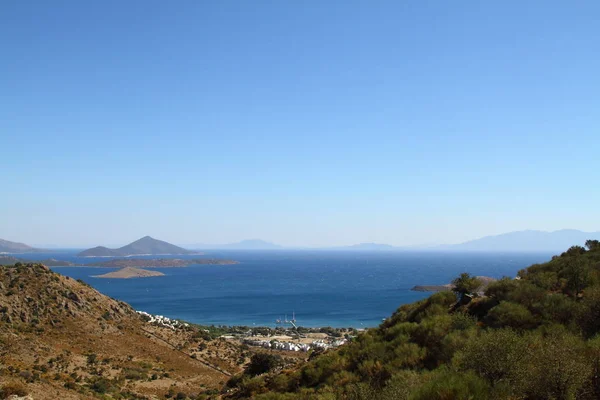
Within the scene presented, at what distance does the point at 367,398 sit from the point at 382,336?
1146 centimetres

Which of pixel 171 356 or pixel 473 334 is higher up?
pixel 473 334

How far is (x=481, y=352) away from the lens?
12.1 meters

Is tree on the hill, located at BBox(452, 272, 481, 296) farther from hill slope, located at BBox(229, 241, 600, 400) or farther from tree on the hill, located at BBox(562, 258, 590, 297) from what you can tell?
tree on the hill, located at BBox(562, 258, 590, 297)

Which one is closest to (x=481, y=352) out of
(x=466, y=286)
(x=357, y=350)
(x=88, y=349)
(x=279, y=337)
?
(x=357, y=350)

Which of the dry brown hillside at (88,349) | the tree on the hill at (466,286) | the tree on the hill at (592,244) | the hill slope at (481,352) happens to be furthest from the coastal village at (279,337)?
the tree on the hill at (592,244)

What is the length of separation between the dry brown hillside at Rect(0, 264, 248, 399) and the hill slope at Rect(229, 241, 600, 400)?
8.53m

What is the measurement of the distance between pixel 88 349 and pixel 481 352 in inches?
1428

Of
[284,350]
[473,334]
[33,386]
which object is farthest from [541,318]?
[284,350]

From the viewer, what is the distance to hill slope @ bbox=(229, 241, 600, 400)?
Result: 34.0ft

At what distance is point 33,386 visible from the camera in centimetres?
2302

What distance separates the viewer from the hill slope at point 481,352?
10367 mm

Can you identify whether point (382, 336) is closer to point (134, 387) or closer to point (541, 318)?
point (541, 318)

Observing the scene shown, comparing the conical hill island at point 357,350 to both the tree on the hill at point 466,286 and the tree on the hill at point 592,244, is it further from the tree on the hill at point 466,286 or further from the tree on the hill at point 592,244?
the tree on the hill at point 592,244

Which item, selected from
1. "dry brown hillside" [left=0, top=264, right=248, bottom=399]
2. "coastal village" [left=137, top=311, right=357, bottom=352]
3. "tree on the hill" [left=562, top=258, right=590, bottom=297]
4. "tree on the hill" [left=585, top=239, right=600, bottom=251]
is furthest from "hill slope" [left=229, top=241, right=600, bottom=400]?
"coastal village" [left=137, top=311, right=357, bottom=352]
